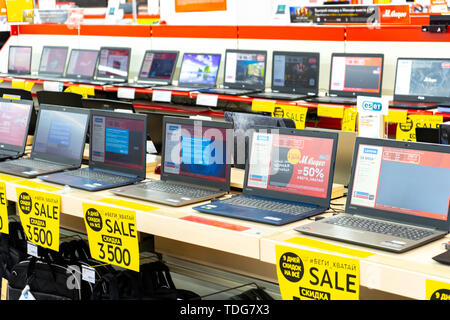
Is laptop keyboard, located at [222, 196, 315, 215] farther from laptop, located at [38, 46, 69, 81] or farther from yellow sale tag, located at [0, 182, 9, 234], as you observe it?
laptop, located at [38, 46, 69, 81]

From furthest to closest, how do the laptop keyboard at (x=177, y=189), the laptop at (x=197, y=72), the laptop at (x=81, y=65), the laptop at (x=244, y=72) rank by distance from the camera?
1. the laptop at (x=81, y=65)
2. the laptop at (x=197, y=72)
3. the laptop at (x=244, y=72)
4. the laptop keyboard at (x=177, y=189)

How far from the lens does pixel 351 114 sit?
4762mm

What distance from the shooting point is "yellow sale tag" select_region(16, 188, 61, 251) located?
280cm

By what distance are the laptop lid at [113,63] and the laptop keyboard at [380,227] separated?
15.7 ft

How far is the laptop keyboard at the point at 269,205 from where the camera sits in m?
2.50

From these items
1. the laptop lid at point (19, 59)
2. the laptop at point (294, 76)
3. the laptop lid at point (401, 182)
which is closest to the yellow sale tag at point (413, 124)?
the laptop at point (294, 76)

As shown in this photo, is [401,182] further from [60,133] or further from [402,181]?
[60,133]

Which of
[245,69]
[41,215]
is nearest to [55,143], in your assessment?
[41,215]

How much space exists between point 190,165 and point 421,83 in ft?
8.60

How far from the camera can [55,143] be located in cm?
348

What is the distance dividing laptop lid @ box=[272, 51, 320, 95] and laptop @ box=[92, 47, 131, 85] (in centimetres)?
178

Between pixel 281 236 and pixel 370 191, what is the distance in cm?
38

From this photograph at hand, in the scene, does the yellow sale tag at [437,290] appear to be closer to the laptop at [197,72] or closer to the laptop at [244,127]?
the laptop at [244,127]
